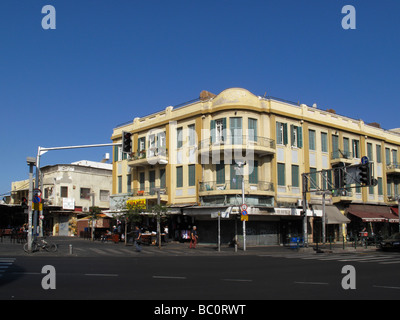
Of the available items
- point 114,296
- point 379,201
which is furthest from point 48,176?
point 114,296

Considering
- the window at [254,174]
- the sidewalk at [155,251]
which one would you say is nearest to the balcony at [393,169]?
the sidewalk at [155,251]

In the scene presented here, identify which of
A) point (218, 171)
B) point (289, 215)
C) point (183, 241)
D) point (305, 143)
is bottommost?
point (183, 241)

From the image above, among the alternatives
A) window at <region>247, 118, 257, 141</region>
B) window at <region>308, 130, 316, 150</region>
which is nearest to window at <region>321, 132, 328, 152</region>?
window at <region>308, 130, 316, 150</region>

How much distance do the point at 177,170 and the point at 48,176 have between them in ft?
81.8

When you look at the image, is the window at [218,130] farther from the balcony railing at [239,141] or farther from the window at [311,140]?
the window at [311,140]

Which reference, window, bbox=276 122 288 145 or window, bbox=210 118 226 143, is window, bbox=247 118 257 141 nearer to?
window, bbox=210 118 226 143

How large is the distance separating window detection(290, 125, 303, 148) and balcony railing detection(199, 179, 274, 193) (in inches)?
195

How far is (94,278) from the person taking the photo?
12.7 m

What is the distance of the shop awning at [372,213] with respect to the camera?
39.8m

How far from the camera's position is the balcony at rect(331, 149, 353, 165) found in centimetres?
3906

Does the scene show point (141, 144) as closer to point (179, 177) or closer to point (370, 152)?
point (179, 177)

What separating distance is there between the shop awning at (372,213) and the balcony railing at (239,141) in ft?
38.9

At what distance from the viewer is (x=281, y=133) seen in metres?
36.2
